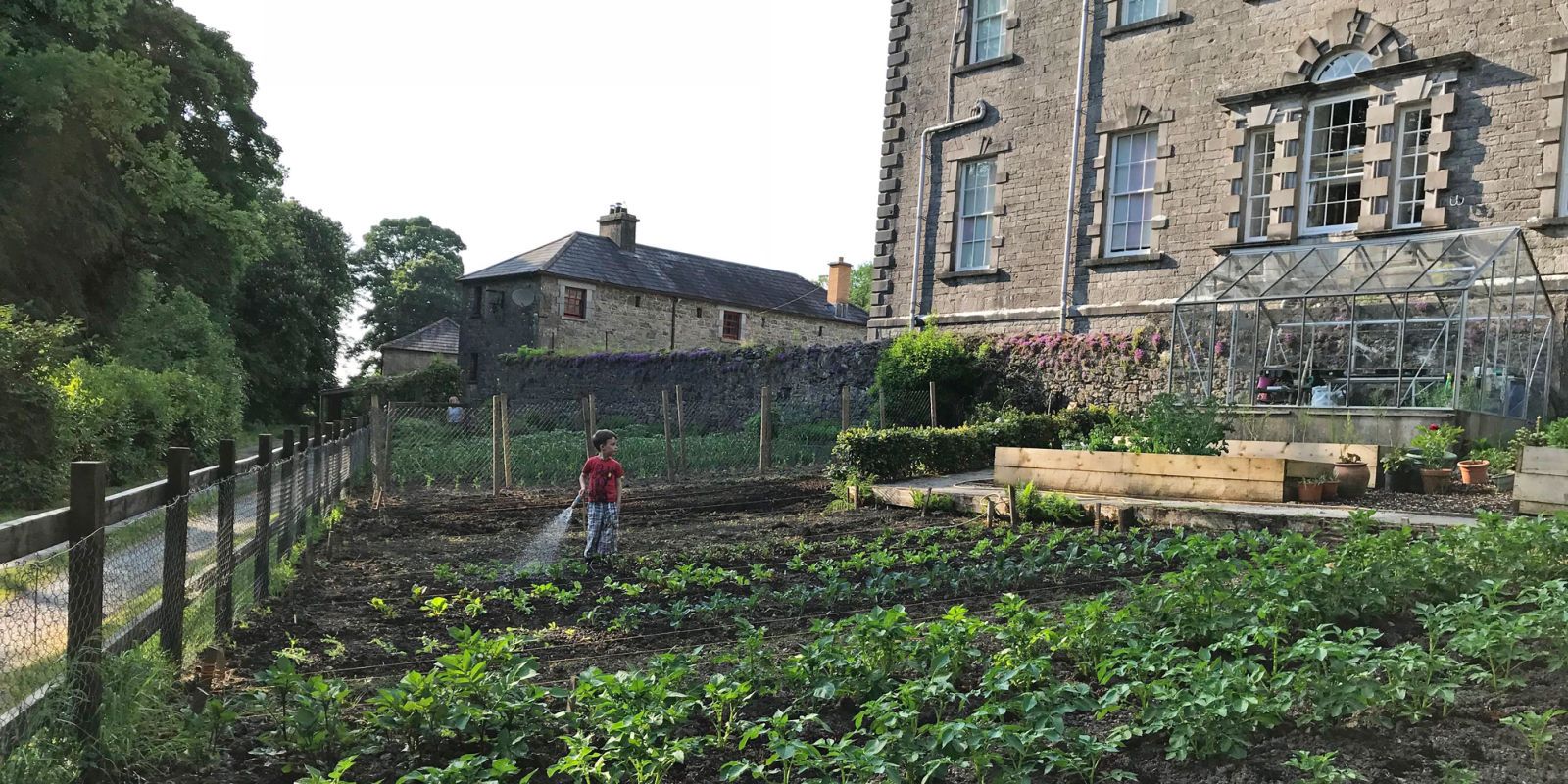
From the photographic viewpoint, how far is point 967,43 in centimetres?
2116

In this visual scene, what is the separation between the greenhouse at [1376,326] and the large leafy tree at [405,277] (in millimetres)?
52558

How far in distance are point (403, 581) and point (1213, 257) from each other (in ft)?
45.5

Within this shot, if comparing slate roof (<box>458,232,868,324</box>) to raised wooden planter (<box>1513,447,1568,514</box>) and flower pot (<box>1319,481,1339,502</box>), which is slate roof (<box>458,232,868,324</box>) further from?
raised wooden planter (<box>1513,447,1568,514</box>)

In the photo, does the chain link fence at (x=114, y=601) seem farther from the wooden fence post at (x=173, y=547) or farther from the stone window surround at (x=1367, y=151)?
the stone window surround at (x=1367, y=151)

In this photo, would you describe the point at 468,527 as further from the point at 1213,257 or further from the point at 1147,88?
the point at 1147,88

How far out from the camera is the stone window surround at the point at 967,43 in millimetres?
20453

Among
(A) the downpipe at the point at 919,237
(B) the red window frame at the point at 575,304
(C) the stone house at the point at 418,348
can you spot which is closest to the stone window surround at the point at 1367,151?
(A) the downpipe at the point at 919,237

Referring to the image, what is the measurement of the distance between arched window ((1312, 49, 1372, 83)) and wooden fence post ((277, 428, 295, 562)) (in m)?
15.4

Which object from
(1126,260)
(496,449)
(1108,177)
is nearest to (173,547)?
(496,449)

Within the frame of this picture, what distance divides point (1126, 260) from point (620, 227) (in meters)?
26.1

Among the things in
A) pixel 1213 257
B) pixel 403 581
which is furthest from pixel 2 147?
pixel 1213 257

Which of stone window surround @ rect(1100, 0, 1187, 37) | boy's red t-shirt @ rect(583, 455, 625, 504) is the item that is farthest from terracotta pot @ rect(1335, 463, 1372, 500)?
stone window surround @ rect(1100, 0, 1187, 37)

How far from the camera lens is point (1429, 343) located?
1459 centimetres

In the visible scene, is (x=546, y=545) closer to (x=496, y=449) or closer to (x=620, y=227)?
(x=496, y=449)
